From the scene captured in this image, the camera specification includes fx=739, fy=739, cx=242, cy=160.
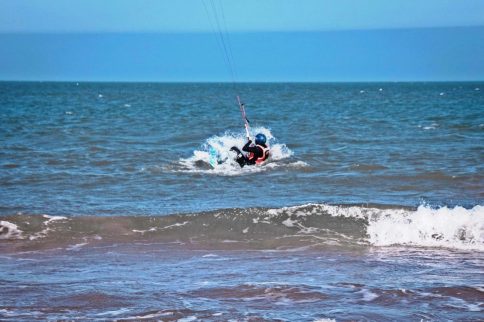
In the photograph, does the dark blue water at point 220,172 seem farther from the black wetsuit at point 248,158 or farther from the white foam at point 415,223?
the white foam at point 415,223

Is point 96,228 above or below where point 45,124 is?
below

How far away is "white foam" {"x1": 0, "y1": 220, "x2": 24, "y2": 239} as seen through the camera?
1193 cm

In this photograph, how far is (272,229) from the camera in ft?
40.5

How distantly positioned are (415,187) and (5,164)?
10743 mm

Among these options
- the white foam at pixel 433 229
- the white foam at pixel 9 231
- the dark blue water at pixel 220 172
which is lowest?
the white foam at pixel 433 229

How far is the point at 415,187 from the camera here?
1612cm

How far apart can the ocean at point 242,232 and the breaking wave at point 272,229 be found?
34 mm

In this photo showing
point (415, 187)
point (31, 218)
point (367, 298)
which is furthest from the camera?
point (415, 187)

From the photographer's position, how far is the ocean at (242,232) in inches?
309

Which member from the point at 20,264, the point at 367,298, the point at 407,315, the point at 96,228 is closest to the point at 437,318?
the point at 407,315

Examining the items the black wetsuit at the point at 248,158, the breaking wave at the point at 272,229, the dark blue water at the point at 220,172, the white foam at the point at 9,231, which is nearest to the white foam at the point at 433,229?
the breaking wave at the point at 272,229

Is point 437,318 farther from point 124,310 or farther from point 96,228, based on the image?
point 96,228

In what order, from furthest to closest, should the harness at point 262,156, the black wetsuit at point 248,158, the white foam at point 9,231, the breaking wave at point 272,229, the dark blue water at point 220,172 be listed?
the harness at point 262,156, the black wetsuit at point 248,158, the dark blue water at point 220,172, the white foam at point 9,231, the breaking wave at point 272,229

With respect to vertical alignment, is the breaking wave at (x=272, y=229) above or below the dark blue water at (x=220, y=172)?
below
